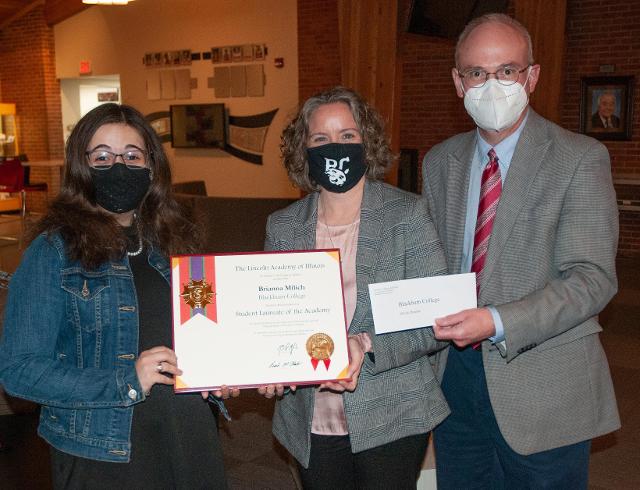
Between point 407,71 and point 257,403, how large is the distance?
7047mm

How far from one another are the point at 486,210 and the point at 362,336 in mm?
546

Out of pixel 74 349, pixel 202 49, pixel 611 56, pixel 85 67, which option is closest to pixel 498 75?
pixel 74 349

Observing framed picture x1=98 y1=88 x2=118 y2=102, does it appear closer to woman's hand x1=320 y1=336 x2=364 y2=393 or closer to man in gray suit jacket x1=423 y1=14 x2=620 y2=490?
man in gray suit jacket x1=423 y1=14 x2=620 y2=490

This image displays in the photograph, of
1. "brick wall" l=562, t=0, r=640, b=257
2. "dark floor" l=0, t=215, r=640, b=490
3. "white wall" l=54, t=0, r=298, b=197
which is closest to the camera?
"dark floor" l=0, t=215, r=640, b=490

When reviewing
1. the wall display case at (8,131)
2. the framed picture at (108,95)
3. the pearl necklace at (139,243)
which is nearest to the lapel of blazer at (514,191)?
the pearl necklace at (139,243)

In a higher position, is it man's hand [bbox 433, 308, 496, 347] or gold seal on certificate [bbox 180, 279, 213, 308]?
gold seal on certificate [bbox 180, 279, 213, 308]

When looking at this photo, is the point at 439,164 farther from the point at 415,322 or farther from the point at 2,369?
the point at 2,369

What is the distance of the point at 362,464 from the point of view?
1.90m

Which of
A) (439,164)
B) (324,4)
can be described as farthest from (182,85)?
(439,164)

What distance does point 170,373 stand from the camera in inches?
68.1

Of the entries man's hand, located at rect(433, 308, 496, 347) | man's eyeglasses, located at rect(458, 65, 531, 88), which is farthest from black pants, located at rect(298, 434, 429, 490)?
man's eyeglasses, located at rect(458, 65, 531, 88)

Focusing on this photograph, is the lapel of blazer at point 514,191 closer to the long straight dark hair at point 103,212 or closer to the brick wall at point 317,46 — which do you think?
the long straight dark hair at point 103,212

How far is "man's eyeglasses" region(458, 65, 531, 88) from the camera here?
6.62 ft

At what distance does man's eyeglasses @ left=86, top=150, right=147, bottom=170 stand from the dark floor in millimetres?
2308
